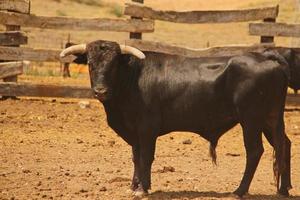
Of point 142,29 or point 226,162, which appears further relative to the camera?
point 142,29

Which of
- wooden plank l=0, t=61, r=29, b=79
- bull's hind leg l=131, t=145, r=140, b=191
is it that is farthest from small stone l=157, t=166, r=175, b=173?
wooden plank l=0, t=61, r=29, b=79

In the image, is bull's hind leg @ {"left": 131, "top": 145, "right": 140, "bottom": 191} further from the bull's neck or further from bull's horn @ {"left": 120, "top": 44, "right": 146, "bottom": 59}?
bull's horn @ {"left": 120, "top": 44, "right": 146, "bottom": 59}

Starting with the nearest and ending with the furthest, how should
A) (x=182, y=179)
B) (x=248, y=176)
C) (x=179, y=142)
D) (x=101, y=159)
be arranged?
1. (x=248, y=176)
2. (x=182, y=179)
3. (x=101, y=159)
4. (x=179, y=142)

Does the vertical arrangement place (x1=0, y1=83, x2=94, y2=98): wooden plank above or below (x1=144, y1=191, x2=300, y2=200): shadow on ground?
below

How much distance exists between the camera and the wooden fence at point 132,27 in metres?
14.5

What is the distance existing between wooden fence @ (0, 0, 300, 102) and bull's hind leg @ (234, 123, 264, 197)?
6515 millimetres

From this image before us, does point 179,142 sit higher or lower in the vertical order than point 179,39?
higher

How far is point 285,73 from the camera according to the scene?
26.1 feet

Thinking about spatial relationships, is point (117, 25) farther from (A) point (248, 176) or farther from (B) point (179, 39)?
(B) point (179, 39)

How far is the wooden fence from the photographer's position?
1445cm

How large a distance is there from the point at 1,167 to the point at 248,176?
326 cm

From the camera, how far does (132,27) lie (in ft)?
47.5

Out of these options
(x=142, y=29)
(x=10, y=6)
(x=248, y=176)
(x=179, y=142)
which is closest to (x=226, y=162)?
(x=179, y=142)

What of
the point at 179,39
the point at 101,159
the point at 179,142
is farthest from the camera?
the point at 179,39
